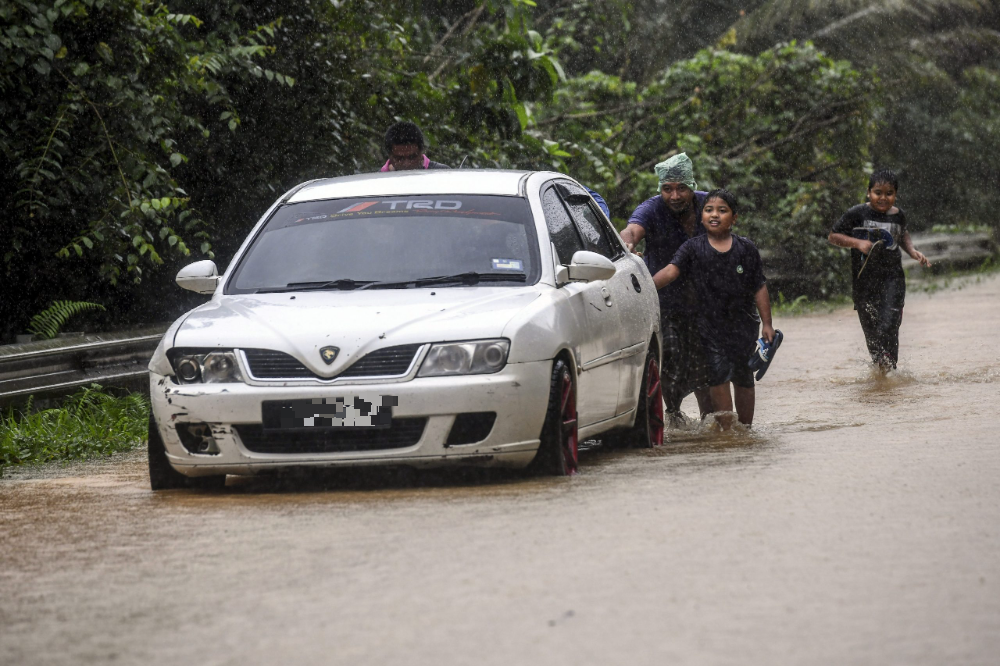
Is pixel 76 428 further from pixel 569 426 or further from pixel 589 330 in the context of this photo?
pixel 569 426

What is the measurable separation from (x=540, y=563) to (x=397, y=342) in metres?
1.88

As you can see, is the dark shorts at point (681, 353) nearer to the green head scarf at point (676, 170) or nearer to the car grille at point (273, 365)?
the green head scarf at point (676, 170)

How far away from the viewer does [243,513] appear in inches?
267

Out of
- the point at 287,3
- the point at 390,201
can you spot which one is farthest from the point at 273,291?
the point at 287,3

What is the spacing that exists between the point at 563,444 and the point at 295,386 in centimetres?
129

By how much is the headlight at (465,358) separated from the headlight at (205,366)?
2.81 ft

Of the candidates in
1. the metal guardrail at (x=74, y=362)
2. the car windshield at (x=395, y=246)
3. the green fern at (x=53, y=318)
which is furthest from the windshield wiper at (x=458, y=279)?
the green fern at (x=53, y=318)

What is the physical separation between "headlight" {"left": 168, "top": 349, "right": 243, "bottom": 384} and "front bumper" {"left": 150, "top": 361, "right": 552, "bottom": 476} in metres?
0.05

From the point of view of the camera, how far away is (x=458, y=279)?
774 cm

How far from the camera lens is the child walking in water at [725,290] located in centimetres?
979

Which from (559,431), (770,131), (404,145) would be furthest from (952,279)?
(559,431)

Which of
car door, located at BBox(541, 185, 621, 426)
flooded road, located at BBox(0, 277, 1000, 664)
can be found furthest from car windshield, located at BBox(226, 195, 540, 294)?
flooded road, located at BBox(0, 277, 1000, 664)

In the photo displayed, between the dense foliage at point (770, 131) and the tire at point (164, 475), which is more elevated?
the dense foliage at point (770, 131)

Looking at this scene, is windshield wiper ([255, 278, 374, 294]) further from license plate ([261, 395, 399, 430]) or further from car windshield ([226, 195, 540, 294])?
license plate ([261, 395, 399, 430])
